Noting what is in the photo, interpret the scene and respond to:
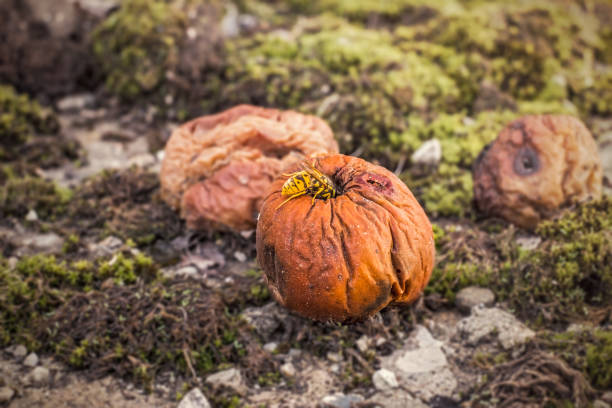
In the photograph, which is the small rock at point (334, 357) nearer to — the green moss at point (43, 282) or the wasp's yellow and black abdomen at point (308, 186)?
the wasp's yellow and black abdomen at point (308, 186)

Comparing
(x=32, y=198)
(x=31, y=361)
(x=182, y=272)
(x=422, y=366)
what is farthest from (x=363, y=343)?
(x=32, y=198)

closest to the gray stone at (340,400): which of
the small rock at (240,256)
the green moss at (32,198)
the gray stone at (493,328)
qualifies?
the gray stone at (493,328)

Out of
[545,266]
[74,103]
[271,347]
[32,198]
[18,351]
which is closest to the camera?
[18,351]

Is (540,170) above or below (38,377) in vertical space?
above

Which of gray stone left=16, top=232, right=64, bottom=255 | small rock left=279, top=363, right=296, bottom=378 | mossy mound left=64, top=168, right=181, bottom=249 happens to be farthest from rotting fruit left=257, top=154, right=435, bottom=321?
gray stone left=16, top=232, right=64, bottom=255

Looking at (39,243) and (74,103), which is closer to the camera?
(39,243)

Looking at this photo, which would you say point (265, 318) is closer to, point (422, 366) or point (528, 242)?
point (422, 366)
